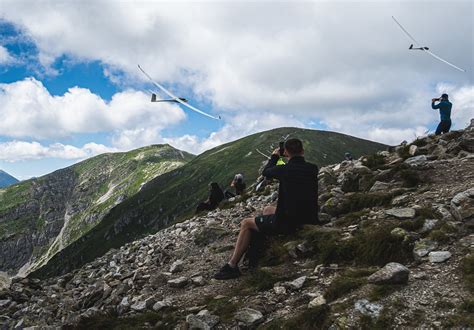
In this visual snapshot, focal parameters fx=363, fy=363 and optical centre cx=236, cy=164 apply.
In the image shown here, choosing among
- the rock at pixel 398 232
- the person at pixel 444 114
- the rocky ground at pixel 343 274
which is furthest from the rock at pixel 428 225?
the person at pixel 444 114

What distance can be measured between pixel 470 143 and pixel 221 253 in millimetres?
11217

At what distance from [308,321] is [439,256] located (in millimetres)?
3012

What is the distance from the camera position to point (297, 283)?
787 centimetres

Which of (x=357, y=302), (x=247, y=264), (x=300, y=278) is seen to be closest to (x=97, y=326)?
(x=247, y=264)

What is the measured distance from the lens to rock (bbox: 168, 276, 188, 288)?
9.85 metres

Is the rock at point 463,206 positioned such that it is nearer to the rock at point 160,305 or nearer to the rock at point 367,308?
the rock at point 367,308

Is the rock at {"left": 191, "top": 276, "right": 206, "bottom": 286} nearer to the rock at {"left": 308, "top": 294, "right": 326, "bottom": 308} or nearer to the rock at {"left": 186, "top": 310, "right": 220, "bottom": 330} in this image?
the rock at {"left": 186, "top": 310, "right": 220, "bottom": 330}

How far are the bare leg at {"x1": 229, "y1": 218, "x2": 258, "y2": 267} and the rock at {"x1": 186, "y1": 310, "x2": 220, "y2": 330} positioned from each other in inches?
88.2

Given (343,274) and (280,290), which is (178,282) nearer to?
(280,290)

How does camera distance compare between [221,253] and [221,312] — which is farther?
[221,253]

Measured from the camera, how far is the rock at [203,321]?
276 inches

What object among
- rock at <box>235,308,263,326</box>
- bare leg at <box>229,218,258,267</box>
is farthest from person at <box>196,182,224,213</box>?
rock at <box>235,308,263,326</box>

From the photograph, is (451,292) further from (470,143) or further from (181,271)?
(470,143)

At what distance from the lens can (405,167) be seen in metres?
14.0
